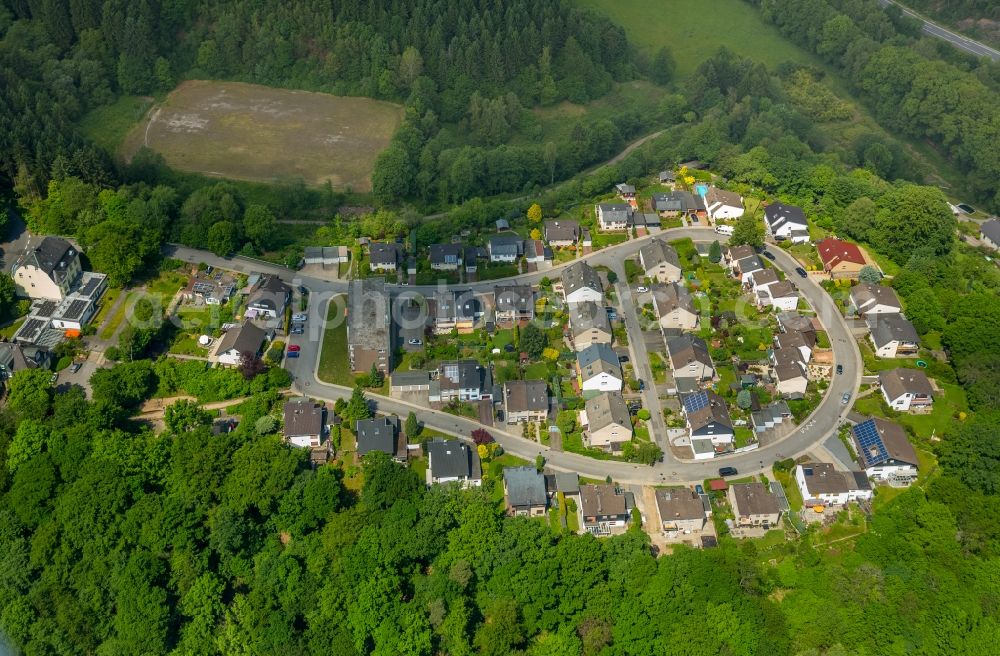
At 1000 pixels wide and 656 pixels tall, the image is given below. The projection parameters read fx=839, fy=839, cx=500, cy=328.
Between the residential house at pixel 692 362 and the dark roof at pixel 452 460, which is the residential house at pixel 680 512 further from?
the dark roof at pixel 452 460

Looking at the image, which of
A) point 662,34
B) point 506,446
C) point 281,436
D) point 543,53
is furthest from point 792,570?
point 662,34

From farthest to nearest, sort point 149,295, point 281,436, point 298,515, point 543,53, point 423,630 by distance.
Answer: point 543,53, point 149,295, point 281,436, point 298,515, point 423,630

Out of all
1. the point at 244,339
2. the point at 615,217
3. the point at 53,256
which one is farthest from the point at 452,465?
the point at 53,256

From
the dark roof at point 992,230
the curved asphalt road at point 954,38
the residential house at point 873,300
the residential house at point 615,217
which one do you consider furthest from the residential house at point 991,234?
the curved asphalt road at point 954,38

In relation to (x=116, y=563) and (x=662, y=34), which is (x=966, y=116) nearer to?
(x=662, y=34)

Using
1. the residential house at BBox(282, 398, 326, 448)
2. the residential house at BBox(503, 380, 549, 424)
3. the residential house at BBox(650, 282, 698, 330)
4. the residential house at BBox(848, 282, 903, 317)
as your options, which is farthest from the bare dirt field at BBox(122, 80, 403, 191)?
the residential house at BBox(848, 282, 903, 317)

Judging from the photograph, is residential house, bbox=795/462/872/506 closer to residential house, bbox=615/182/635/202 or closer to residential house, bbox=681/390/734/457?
residential house, bbox=681/390/734/457
